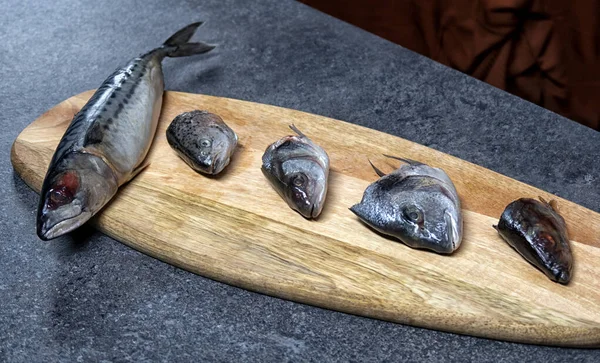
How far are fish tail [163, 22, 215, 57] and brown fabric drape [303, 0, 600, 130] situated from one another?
831 mm

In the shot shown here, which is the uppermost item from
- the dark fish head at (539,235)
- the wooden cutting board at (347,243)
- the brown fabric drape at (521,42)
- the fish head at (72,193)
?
the fish head at (72,193)

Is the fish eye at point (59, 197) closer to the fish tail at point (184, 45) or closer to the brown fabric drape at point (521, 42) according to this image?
the fish tail at point (184, 45)

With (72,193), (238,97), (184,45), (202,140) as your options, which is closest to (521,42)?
(238,97)

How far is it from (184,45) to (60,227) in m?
0.92

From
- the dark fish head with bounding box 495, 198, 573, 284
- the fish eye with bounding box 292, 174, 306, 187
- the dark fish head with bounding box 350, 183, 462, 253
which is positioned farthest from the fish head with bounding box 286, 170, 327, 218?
the dark fish head with bounding box 495, 198, 573, 284

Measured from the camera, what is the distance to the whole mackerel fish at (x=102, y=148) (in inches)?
70.0

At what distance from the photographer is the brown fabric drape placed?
8.16 ft

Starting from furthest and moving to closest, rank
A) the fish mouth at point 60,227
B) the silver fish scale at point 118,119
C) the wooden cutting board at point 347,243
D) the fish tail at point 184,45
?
the fish tail at point 184,45 → the silver fish scale at point 118,119 → the fish mouth at point 60,227 → the wooden cutting board at point 347,243

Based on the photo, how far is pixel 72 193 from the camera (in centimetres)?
179

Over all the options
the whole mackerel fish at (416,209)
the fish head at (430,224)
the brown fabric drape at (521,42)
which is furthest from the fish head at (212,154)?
the brown fabric drape at (521,42)

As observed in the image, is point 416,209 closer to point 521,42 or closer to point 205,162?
point 205,162

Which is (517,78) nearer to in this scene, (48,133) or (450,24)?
(450,24)

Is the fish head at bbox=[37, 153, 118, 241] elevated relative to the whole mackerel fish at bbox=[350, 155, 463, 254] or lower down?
elevated

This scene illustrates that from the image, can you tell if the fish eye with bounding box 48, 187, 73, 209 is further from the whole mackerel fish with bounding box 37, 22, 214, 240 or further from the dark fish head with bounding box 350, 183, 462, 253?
the dark fish head with bounding box 350, 183, 462, 253
